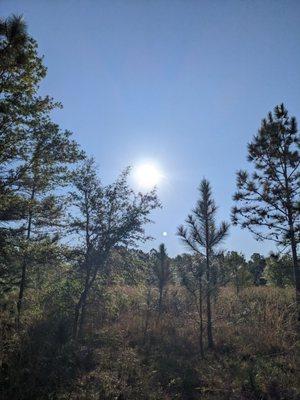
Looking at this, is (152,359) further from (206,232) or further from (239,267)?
(239,267)

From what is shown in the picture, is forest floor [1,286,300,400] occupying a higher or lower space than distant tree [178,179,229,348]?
lower

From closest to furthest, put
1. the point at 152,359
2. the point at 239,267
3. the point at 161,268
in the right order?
the point at 152,359, the point at 161,268, the point at 239,267

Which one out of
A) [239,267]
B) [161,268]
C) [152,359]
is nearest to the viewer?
[152,359]

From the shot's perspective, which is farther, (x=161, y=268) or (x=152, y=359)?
(x=161, y=268)

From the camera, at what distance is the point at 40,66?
10.6 metres

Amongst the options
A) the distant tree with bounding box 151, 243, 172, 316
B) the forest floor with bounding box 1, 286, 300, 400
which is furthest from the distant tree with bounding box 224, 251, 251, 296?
the forest floor with bounding box 1, 286, 300, 400

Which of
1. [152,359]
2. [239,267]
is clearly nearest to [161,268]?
→ [239,267]

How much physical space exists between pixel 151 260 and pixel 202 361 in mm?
12450

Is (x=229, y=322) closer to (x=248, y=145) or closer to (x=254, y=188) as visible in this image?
(x=254, y=188)

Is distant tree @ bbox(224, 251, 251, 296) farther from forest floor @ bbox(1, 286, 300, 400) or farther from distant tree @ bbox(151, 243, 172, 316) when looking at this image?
forest floor @ bbox(1, 286, 300, 400)

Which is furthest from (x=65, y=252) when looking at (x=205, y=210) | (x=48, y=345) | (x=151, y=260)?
(x=151, y=260)

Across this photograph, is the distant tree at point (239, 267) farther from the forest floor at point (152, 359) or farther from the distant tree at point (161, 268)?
the forest floor at point (152, 359)

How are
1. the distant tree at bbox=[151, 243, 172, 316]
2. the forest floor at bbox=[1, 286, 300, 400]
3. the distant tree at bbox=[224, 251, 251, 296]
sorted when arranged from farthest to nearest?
1. the distant tree at bbox=[224, 251, 251, 296]
2. the distant tree at bbox=[151, 243, 172, 316]
3. the forest floor at bbox=[1, 286, 300, 400]

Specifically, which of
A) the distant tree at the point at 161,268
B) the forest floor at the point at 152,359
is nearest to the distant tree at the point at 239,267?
the distant tree at the point at 161,268
